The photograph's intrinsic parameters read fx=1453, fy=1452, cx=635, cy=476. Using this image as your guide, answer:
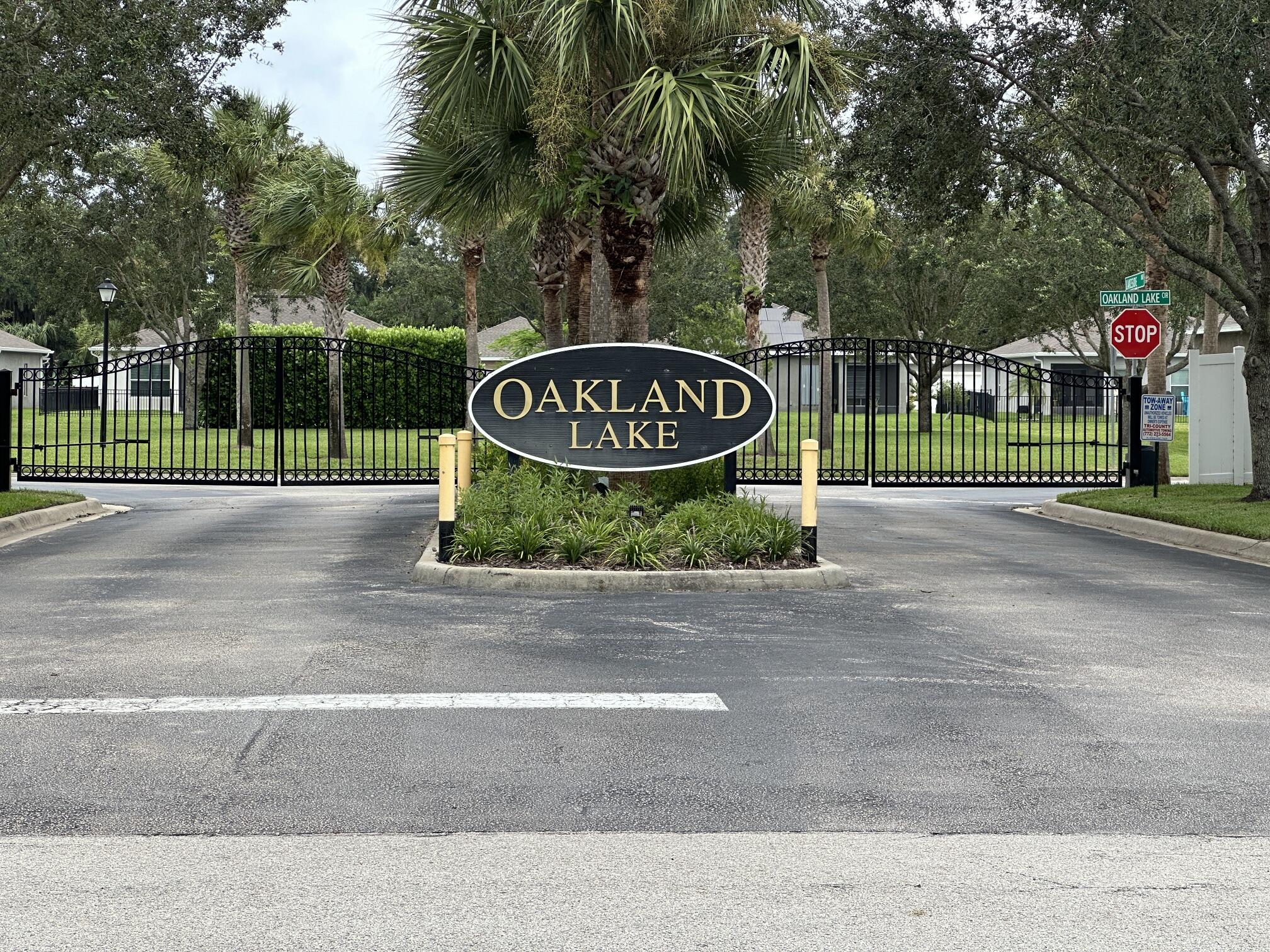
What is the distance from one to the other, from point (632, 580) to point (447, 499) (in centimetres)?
183

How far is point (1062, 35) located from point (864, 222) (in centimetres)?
1685

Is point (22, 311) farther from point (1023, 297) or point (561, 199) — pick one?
point (561, 199)

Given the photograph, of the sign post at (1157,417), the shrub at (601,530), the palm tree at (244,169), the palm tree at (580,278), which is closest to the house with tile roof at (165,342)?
the palm tree at (244,169)

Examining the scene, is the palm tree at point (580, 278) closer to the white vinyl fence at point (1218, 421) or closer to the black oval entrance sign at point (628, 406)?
the black oval entrance sign at point (628, 406)

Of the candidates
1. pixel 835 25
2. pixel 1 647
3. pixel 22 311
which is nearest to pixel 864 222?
pixel 835 25

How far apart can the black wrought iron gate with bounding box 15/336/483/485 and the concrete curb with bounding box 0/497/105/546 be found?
0.55 metres

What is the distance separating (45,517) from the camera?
17.9 metres

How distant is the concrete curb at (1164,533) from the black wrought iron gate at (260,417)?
336 inches

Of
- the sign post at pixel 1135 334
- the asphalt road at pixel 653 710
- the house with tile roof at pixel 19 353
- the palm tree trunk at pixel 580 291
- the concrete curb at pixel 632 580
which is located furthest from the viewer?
the house with tile roof at pixel 19 353

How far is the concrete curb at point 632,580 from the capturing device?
1168 cm

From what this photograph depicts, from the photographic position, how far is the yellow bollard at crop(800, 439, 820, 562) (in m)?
12.6

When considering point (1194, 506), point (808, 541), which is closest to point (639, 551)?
point (808, 541)

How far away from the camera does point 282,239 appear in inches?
1259

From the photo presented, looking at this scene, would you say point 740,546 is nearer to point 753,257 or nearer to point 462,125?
point 462,125
